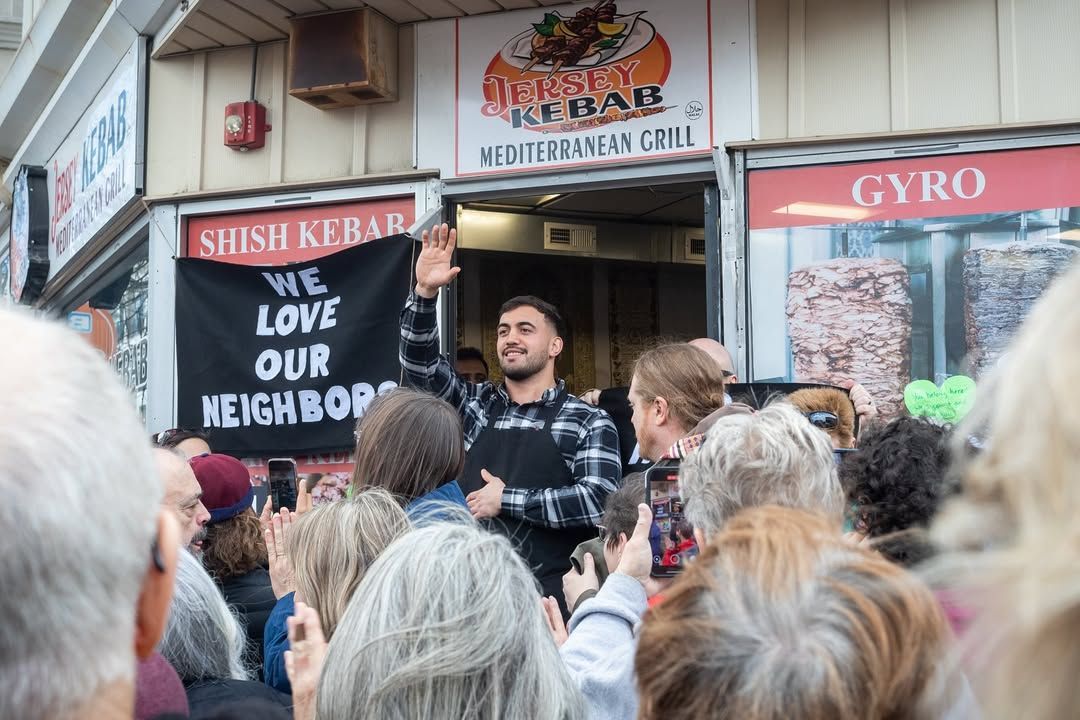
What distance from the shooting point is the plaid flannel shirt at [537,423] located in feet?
13.0

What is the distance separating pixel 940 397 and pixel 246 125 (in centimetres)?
382

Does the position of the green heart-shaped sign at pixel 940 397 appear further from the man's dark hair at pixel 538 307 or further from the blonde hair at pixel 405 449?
the blonde hair at pixel 405 449

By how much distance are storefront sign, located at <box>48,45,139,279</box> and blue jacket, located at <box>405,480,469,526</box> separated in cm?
407

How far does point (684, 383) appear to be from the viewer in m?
3.35

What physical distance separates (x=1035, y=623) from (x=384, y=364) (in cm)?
492

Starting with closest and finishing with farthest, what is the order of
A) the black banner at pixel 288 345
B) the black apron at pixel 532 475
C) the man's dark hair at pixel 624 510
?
the man's dark hair at pixel 624 510, the black apron at pixel 532 475, the black banner at pixel 288 345

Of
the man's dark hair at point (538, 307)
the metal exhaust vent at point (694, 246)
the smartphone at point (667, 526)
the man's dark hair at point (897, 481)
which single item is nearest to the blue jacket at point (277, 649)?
the smartphone at point (667, 526)

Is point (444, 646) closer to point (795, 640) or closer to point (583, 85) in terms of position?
point (795, 640)

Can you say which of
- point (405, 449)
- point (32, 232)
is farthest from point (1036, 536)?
point (32, 232)

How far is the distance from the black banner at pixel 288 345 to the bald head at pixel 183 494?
6.91 ft

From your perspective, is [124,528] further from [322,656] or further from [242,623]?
[242,623]

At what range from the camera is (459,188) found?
5535 mm

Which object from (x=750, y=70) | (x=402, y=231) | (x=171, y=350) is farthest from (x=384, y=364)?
(x=750, y=70)

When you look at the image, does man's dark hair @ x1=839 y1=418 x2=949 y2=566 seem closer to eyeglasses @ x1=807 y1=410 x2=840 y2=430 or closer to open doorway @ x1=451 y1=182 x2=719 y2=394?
eyeglasses @ x1=807 y1=410 x2=840 y2=430
